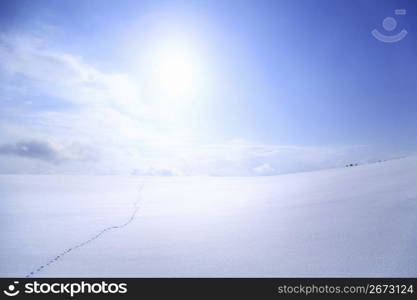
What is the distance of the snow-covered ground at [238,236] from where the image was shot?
3.07 m

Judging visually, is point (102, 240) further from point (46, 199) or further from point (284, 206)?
point (46, 199)

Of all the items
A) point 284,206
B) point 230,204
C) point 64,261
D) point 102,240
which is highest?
point 230,204

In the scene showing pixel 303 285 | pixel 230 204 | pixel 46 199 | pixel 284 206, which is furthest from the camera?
pixel 46 199

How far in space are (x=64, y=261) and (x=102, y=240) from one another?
81cm

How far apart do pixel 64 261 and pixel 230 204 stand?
13.7ft

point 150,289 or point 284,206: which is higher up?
point 284,206

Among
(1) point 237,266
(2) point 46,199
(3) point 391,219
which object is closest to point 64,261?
(1) point 237,266

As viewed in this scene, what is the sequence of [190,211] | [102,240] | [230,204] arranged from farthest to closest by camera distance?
1. [230,204]
2. [190,211]
3. [102,240]

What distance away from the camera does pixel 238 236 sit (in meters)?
4.13

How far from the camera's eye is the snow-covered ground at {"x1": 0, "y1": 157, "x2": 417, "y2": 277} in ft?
10.1

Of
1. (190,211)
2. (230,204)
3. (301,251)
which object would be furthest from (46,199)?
(301,251)

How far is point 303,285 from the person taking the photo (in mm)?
2811

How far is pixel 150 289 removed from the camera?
2842mm

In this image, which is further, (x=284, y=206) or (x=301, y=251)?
(x=284, y=206)
